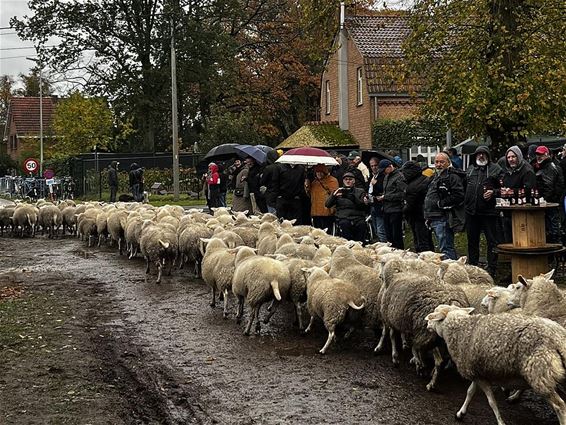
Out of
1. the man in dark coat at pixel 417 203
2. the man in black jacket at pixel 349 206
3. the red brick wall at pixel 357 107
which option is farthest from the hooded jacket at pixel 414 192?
the red brick wall at pixel 357 107

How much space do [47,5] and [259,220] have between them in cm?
3495

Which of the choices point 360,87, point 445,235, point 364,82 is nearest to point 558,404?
point 445,235

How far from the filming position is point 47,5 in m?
44.7

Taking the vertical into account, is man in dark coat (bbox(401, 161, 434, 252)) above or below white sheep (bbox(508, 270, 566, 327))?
above

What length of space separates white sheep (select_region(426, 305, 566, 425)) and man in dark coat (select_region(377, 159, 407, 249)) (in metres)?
6.45

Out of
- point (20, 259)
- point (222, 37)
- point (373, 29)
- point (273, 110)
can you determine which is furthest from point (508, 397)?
point (273, 110)

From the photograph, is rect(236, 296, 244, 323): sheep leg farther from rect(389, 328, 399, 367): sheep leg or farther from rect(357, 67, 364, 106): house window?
rect(357, 67, 364, 106): house window

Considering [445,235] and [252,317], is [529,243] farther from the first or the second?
[252,317]

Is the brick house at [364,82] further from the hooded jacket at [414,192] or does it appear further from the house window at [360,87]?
the hooded jacket at [414,192]

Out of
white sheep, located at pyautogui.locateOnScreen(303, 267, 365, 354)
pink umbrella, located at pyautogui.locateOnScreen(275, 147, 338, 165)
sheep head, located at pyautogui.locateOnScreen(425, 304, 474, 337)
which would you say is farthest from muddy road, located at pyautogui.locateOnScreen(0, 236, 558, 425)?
pink umbrella, located at pyautogui.locateOnScreen(275, 147, 338, 165)

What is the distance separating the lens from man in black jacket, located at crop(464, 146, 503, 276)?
11312 mm

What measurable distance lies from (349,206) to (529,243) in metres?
4.06

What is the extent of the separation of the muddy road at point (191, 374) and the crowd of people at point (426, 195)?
3212mm

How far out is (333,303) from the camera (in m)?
8.14
